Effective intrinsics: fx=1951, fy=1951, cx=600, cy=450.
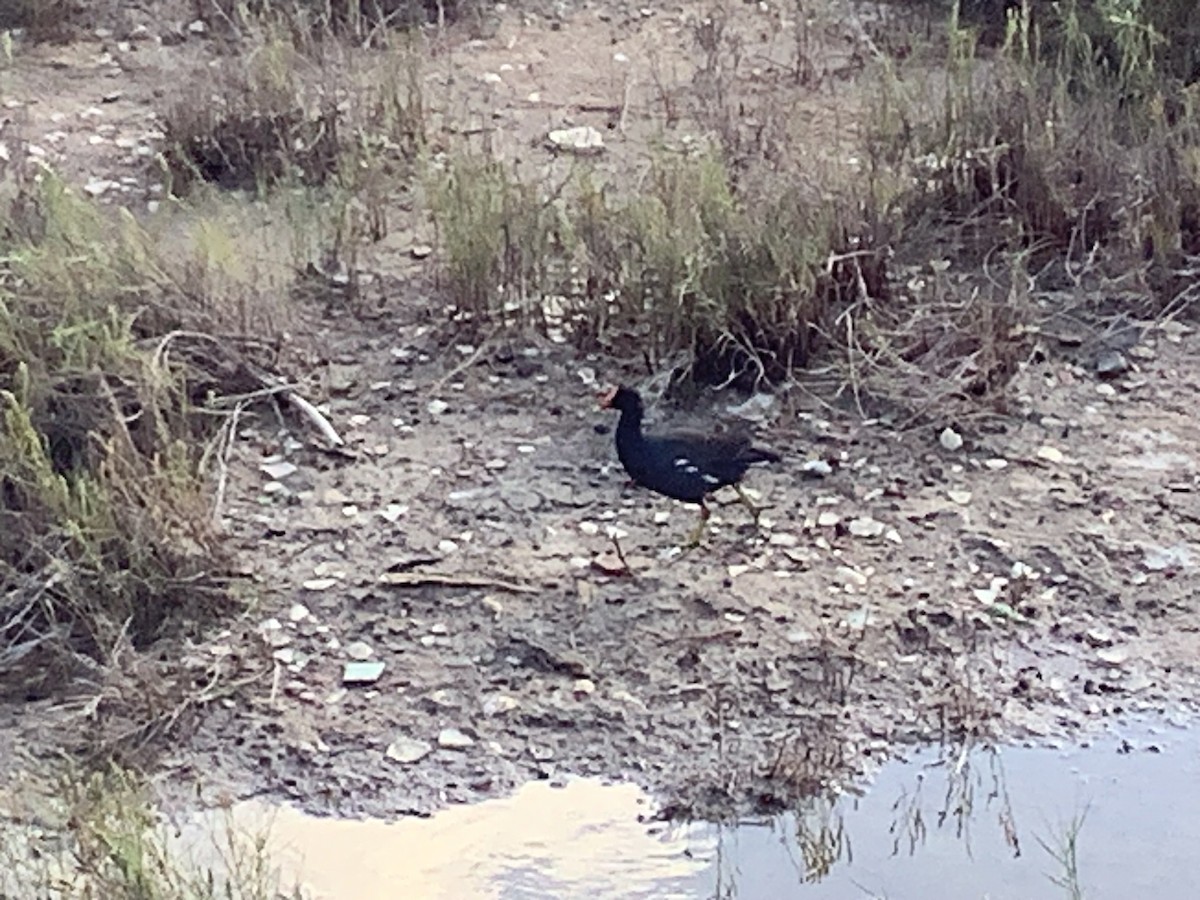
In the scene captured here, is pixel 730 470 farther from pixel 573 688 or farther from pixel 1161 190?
pixel 1161 190

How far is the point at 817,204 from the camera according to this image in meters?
5.48

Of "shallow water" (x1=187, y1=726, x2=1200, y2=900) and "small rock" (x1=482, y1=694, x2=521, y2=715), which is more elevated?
"small rock" (x1=482, y1=694, x2=521, y2=715)

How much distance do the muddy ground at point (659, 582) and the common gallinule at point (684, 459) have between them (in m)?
A: 0.16

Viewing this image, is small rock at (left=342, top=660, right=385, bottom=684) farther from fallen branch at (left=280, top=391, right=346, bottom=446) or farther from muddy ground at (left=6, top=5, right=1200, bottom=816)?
fallen branch at (left=280, top=391, right=346, bottom=446)

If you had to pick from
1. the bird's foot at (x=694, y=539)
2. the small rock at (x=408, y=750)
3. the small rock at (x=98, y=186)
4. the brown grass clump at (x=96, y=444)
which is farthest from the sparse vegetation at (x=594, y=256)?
the bird's foot at (x=694, y=539)

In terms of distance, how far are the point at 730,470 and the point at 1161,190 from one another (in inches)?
73.9

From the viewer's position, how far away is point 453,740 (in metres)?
4.04

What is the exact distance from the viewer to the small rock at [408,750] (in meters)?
3.99

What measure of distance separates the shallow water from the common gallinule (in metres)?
0.89

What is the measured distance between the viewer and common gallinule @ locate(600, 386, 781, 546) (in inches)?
179

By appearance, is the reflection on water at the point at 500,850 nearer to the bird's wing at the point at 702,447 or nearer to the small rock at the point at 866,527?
the bird's wing at the point at 702,447

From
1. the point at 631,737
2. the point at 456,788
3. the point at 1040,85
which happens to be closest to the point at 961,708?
the point at 631,737

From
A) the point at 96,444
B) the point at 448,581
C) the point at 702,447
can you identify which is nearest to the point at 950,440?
the point at 702,447

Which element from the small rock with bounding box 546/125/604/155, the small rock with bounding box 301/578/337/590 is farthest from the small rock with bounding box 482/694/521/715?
the small rock with bounding box 546/125/604/155
